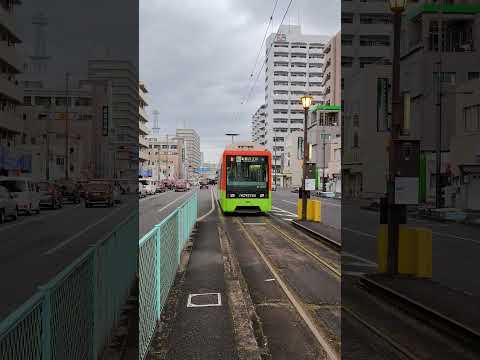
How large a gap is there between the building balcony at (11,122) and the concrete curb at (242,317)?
88.1 ft

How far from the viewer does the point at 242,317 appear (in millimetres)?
6941

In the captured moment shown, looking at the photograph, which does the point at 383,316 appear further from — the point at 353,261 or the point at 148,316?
the point at 353,261

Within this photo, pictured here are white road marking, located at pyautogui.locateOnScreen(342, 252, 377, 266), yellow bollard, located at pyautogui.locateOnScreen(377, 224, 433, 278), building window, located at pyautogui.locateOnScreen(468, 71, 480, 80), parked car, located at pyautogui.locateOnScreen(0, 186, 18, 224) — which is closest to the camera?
yellow bollard, located at pyautogui.locateOnScreen(377, 224, 433, 278)

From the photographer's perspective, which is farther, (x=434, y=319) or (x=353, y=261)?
(x=353, y=261)

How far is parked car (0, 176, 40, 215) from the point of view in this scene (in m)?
25.2

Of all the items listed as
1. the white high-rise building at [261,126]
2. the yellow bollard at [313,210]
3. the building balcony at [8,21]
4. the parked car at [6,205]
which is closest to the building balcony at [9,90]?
the building balcony at [8,21]

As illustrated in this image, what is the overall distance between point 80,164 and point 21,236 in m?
35.9

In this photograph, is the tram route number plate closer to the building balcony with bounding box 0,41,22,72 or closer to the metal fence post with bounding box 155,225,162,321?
the metal fence post with bounding box 155,225,162,321

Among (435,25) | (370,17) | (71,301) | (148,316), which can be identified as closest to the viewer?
(71,301)

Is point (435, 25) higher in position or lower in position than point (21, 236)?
higher

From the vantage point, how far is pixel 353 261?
1217 cm

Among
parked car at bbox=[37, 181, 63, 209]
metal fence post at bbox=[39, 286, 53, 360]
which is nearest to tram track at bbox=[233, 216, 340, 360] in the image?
metal fence post at bbox=[39, 286, 53, 360]

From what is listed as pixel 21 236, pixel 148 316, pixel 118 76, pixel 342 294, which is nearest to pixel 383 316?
pixel 342 294

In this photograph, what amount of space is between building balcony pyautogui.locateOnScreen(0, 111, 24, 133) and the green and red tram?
17.0 meters
